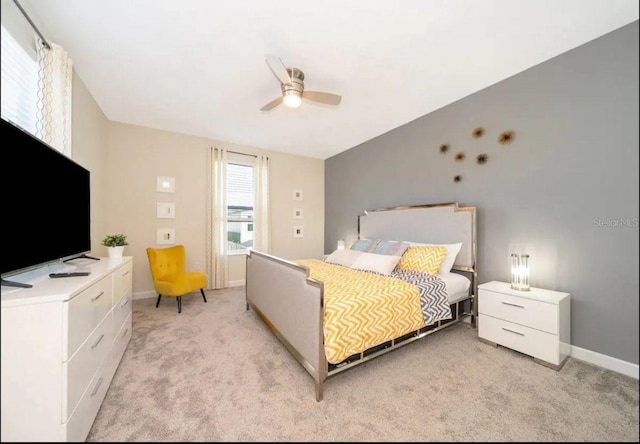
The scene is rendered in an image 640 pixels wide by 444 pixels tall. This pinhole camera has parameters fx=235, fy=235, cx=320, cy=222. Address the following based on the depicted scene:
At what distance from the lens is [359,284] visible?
85.5 inches

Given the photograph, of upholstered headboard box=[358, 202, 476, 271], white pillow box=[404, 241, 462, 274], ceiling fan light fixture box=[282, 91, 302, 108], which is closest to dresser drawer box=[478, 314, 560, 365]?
white pillow box=[404, 241, 462, 274]

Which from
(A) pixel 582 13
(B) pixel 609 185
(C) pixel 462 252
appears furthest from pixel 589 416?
(A) pixel 582 13

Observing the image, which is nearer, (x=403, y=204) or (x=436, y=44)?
(x=436, y=44)

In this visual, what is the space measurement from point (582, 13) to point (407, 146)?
2.16 m

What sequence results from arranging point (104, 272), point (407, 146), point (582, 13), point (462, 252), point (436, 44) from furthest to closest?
point (407, 146) < point (462, 252) < point (436, 44) < point (104, 272) < point (582, 13)

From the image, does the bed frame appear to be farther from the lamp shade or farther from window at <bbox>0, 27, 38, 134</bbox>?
window at <bbox>0, 27, 38, 134</bbox>

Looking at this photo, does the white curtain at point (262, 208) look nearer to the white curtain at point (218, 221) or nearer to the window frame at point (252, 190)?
the window frame at point (252, 190)

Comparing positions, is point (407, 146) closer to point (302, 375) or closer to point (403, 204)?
point (403, 204)

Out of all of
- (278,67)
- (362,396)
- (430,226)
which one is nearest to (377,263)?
(430,226)

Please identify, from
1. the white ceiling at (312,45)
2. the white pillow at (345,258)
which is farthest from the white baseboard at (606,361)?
the white pillow at (345,258)

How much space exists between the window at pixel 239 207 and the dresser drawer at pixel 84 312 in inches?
112

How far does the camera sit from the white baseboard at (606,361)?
2.59 feet

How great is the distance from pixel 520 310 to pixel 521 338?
227 millimetres

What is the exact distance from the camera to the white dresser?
78cm
